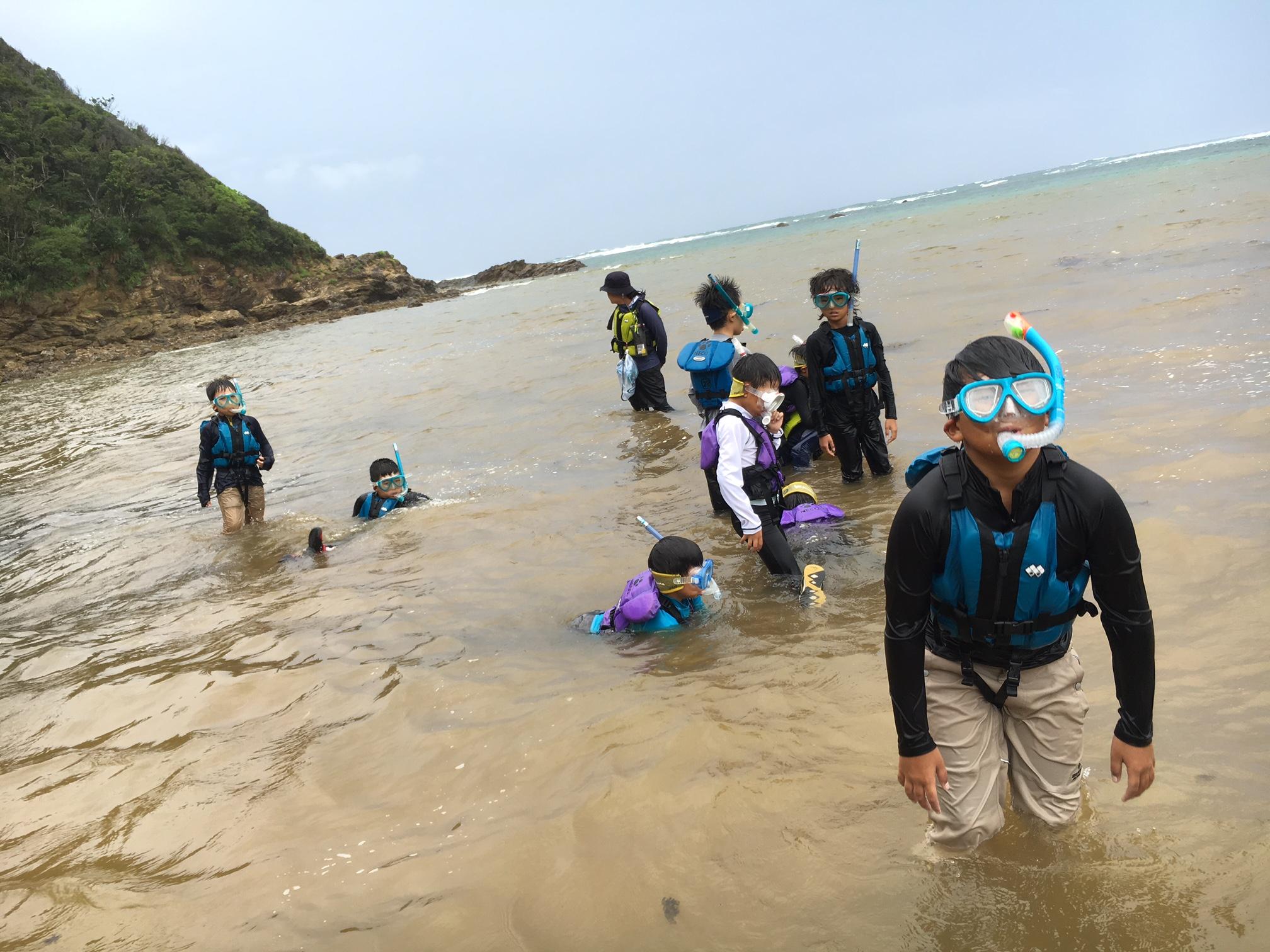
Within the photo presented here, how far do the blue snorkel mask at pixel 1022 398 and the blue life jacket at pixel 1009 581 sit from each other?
0.55 feet

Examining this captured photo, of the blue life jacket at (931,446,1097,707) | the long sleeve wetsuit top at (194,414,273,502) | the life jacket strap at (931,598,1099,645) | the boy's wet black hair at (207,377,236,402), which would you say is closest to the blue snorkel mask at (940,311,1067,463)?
the blue life jacket at (931,446,1097,707)

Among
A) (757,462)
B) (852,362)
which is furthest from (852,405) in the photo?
(757,462)

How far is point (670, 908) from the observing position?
9.28 feet

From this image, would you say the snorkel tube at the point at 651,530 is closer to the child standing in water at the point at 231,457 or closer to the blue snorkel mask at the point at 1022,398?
the blue snorkel mask at the point at 1022,398

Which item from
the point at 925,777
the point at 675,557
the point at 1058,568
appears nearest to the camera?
the point at 1058,568

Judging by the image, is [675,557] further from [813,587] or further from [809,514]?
[809,514]

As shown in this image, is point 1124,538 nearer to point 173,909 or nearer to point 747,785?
point 747,785

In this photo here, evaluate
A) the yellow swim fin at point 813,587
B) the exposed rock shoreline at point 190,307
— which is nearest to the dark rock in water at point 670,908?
the yellow swim fin at point 813,587

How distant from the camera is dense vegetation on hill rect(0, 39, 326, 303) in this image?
37344 millimetres

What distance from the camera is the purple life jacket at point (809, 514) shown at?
242 inches

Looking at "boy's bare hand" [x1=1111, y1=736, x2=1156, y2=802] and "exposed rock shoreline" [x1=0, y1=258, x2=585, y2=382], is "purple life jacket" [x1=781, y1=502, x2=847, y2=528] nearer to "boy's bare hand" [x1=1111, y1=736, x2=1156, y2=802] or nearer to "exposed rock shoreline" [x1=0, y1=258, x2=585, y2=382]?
"boy's bare hand" [x1=1111, y1=736, x2=1156, y2=802]

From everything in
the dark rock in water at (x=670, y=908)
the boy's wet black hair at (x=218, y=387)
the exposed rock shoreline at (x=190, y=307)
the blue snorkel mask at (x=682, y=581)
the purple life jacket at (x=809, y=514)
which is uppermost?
the exposed rock shoreline at (x=190, y=307)

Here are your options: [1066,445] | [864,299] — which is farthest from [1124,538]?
[864,299]

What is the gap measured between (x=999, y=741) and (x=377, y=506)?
277 inches
